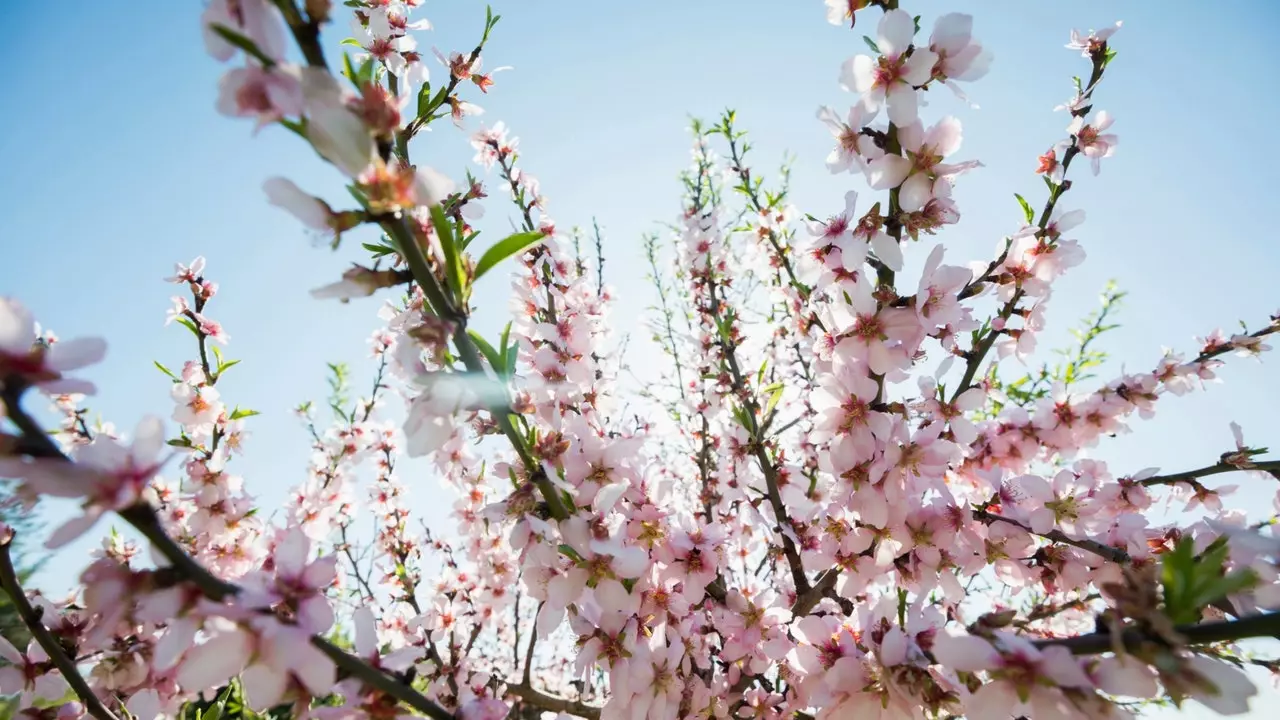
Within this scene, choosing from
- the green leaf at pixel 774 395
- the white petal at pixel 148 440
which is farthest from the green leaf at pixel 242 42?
the green leaf at pixel 774 395

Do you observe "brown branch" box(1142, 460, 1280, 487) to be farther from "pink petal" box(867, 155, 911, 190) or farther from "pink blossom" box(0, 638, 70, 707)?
"pink blossom" box(0, 638, 70, 707)

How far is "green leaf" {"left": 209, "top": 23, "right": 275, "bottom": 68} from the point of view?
88 cm

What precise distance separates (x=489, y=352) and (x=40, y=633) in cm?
118

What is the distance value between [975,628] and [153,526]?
1.52 meters

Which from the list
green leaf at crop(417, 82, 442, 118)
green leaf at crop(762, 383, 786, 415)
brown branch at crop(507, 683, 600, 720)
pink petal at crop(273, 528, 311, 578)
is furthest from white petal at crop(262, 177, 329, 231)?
brown branch at crop(507, 683, 600, 720)

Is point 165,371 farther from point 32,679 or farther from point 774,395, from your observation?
point 774,395

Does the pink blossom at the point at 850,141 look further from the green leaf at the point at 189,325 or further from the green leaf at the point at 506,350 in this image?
A: the green leaf at the point at 189,325

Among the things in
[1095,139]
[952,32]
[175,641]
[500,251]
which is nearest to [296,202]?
[500,251]

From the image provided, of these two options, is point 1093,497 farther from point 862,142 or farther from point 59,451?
point 59,451

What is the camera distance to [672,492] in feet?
7.26

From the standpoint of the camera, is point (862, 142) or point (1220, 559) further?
point (862, 142)

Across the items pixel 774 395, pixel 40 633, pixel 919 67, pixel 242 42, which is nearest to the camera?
pixel 242 42

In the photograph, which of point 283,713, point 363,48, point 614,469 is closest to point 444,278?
point 614,469

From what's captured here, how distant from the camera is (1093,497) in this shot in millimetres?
2277
